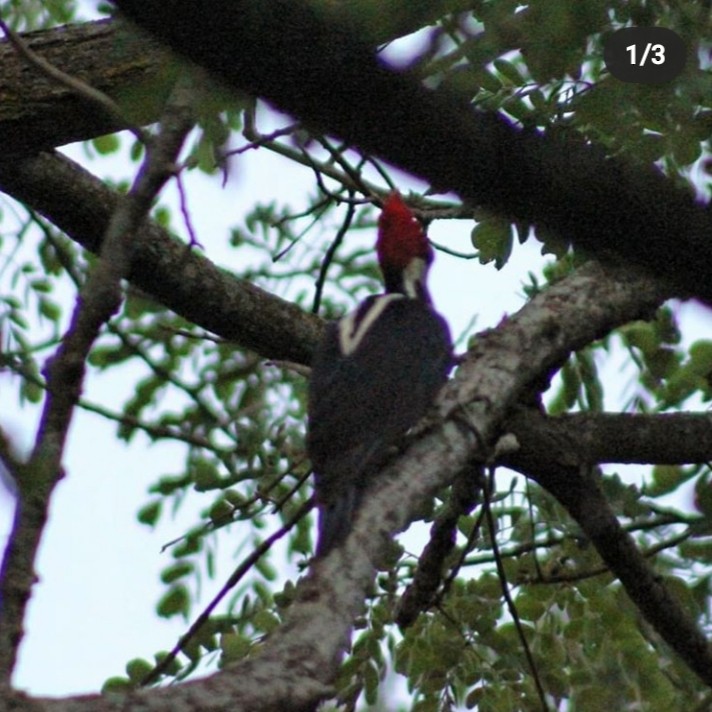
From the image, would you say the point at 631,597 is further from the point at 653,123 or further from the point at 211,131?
the point at 211,131

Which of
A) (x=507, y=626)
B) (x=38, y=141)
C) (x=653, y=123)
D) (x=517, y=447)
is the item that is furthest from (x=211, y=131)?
(x=507, y=626)

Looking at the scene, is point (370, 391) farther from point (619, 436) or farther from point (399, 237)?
point (399, 237)

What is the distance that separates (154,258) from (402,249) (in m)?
1.00

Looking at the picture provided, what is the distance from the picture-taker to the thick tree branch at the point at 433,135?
1115 millimetres

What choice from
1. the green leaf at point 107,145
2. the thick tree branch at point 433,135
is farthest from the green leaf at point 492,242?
the green leaf at point 107,145

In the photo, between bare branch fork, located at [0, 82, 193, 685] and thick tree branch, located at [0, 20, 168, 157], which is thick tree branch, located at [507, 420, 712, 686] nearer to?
thick tree branch, located at [0, 20, 168, 157]

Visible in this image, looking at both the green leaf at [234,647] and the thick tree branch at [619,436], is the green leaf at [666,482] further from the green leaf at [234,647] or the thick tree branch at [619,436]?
the green leaf at [234,647]

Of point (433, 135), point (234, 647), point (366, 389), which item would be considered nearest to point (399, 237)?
point (366, 389)

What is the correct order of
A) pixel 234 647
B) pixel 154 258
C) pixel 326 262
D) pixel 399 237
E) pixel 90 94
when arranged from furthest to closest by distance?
pixel 399 237
pixel 326 262
pixel 154 258
pixel 234 647
pixel 90 94

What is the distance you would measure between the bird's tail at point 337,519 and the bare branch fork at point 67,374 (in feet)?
3.24

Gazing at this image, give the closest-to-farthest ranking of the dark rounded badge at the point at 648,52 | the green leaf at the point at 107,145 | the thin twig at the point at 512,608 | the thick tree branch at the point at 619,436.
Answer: the dark rounded badge at the point at 648,52 → the thin twig at the point at 512,608 → the thick tree branch at the point at 619,436 → the green leaf at the point at 107,145

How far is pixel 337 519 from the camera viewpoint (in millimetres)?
2945

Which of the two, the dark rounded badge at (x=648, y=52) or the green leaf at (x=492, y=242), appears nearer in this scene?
the dark rounded badge at (x=648, y=52)

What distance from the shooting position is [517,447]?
3.40 metres
